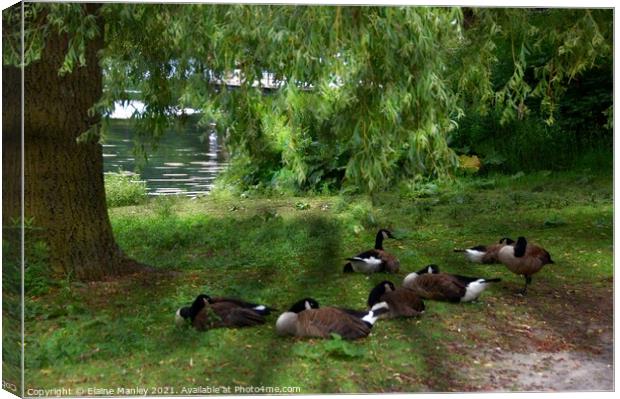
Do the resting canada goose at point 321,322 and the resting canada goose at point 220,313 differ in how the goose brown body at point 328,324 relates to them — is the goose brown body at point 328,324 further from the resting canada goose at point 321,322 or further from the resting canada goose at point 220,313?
the resting canada goose at point 220,313

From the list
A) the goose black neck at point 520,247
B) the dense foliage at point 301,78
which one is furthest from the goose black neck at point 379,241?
the goose black neck at point 520,247

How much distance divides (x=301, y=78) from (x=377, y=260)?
1.49m

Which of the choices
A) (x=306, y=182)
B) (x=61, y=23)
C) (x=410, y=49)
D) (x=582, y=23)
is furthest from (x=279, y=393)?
(x=582, y=23)

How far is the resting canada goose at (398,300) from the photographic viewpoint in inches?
262

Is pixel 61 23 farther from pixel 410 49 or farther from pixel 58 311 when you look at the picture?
pixel 410 49

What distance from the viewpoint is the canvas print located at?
6.21 metres

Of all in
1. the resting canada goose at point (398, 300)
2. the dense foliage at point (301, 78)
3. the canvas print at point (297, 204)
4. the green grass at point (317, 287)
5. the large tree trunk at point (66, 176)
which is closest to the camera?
the dense foliage at point (301, 78)

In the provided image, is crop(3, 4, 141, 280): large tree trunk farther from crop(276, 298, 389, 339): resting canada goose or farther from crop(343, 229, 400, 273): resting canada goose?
crop(343, 229, 400, 273): resting canada goose

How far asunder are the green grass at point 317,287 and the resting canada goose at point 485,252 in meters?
0.06

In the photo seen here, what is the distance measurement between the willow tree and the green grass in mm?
323

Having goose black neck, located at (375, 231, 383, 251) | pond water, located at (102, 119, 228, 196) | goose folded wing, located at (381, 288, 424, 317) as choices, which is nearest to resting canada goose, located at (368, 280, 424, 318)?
goose folded wing, located at (381, 288, 424, 317)

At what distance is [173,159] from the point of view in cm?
665

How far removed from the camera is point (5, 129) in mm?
6543

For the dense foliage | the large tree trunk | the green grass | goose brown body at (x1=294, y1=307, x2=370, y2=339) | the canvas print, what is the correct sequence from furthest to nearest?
the large tree trunk → goose brown body at (x1=294, y1=307, x2=370, y2=339) → the green grass → the canvas print → the dense foliage
